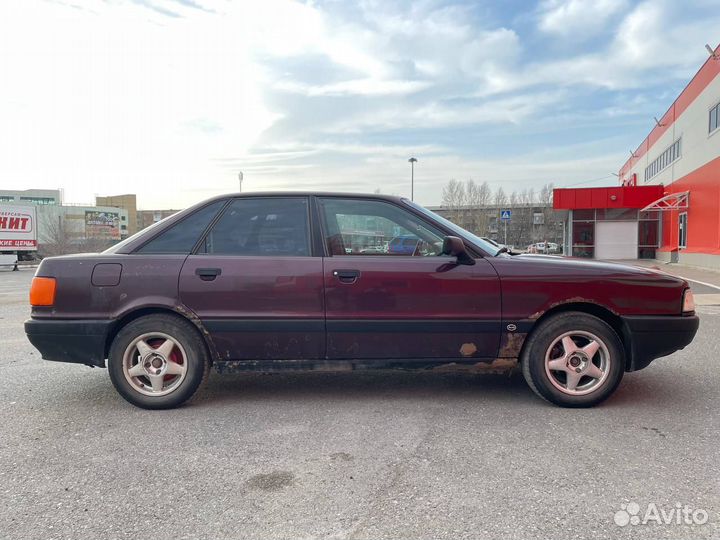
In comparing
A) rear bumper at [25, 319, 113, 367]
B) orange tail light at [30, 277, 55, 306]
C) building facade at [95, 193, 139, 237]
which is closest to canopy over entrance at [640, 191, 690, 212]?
rear bumper at [25, 319, 113, 367]

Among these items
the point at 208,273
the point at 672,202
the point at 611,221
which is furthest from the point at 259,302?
the point at 611,221

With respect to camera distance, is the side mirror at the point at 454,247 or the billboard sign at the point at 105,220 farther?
the billboard sign at the point at 105,220

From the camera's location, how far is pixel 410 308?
3.81 meters

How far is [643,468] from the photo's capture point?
2.88 m

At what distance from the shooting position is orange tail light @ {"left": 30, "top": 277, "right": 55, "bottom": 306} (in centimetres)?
385

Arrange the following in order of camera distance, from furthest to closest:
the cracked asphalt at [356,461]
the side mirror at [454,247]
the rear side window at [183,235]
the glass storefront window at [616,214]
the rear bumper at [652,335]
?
the glass storefront window at [616,214] < the rear side window at [183,235] < the rear bumper at [652,335] < the side mirror at [454,247] < the cracked asphalt at [356,461]

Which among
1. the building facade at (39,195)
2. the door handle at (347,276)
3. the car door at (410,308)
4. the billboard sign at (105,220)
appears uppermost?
the building facade at (39,195)

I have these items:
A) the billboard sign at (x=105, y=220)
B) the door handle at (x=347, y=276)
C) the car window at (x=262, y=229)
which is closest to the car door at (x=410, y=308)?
the door handle at (x=347, y=276)

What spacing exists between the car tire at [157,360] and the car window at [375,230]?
1.31 metres

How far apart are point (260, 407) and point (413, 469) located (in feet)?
5.00

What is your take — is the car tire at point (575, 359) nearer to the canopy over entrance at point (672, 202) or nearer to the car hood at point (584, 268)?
the car hood at point (584, 268)

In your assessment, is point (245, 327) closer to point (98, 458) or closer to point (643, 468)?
point (98, 458)

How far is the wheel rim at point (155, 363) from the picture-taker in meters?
3.82

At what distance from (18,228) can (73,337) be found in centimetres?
2963
